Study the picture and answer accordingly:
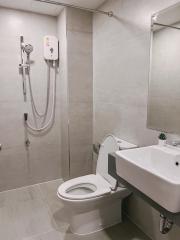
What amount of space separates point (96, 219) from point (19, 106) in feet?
5.22

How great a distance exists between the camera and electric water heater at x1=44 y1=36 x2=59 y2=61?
2326 millimetres

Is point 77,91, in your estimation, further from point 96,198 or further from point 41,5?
point 96,198

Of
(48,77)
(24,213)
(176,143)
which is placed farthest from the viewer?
(48,77)

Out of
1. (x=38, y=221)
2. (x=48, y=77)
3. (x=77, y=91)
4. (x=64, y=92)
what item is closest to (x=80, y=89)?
(x=77, y=91)

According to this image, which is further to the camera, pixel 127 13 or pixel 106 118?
pixel 106 118

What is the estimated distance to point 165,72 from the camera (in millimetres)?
1438

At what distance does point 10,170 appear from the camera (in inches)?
96.2

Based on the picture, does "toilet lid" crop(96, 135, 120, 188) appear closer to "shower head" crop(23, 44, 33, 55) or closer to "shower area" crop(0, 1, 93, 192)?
"shower area" crop(0, 1, 93, 192)

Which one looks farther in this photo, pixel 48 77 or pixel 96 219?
pixel 48 77

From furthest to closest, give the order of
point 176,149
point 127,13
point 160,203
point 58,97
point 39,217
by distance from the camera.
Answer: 1. point 58,97
2. point 39,217
3. point 127,13
4. point 176,149
5. point 160,203

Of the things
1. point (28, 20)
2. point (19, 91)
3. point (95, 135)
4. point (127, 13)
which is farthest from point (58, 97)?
point (127, 13)

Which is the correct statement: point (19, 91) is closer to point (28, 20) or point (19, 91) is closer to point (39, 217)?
point (28, 20)

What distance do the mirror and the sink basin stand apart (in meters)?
0.24

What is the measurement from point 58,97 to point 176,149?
1741mm
